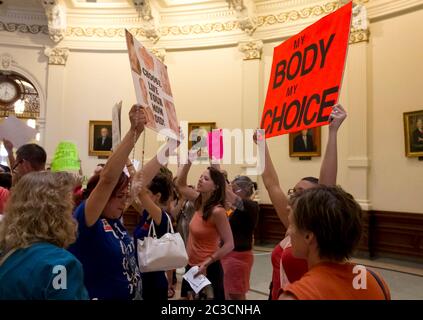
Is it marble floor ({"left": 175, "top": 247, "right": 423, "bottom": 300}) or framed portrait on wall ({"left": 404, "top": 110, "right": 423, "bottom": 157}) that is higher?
framed portrait on wall ({"left": 404, "top": 110, "right": 423, "bottom": 157})

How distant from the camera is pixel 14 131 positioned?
14.1 feet

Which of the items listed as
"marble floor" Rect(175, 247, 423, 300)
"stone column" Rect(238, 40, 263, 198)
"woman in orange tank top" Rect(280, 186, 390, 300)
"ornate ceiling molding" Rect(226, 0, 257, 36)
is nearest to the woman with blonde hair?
"woman in orange tank top" Rect(280, 186, 390, 300)

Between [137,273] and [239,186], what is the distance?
2860 millimetres

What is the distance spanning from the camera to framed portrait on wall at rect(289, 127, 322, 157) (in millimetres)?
9484

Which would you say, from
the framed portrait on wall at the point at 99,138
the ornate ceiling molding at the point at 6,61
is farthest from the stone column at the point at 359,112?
the ornate ceiling molding at the point at 6,61

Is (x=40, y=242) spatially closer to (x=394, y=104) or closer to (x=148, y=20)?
(x=394, y=104)

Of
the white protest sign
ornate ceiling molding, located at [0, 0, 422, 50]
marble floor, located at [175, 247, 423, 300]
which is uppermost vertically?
ornate ceiling molding, located at [0, 0, 422, 50]

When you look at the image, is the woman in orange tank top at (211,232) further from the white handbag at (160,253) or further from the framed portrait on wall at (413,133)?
the framed portrait on wall at (413,133)

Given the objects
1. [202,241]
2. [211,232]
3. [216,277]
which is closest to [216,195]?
[211,232]

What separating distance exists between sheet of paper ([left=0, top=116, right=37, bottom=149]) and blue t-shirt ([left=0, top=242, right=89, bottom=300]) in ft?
10.4

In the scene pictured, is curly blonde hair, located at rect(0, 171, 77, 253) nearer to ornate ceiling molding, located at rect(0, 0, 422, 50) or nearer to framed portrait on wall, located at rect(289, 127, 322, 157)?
framed portrait on wall, located at rect(289, 127, 322, 157)

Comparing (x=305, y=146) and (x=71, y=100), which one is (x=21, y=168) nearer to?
(x=305, y=146)

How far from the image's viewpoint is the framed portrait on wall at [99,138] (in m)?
11.5
